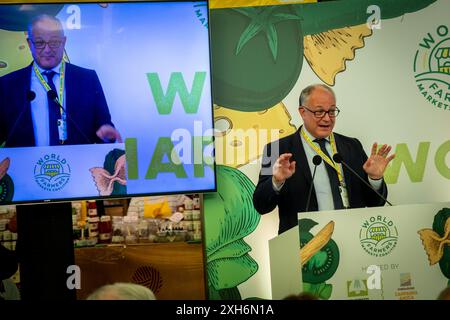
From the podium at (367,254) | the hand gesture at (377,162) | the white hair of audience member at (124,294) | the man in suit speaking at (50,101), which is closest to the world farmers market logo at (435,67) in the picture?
the hand gesture at (377,162)

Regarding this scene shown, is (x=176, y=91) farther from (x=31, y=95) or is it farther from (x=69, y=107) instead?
(x=31, y=95)

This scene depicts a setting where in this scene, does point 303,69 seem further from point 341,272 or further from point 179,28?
point 341,272

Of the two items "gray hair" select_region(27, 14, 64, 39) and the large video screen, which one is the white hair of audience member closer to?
the large video screen

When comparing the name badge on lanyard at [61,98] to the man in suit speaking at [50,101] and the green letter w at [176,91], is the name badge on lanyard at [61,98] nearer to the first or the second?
the man in suit speaking at [50,101]

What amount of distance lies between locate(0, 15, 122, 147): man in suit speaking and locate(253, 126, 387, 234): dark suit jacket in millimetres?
1031

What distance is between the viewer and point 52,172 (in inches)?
132

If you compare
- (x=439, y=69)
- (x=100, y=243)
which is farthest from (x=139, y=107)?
(x=439, y=69)

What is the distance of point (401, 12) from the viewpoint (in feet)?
11.9

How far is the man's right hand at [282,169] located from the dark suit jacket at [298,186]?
0.03 meters

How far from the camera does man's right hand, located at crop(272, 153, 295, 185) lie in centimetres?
355

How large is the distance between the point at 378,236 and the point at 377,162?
501mm

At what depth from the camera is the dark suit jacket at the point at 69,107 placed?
3.34 meters

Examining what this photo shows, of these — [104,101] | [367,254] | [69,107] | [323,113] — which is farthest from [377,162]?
[69,107]

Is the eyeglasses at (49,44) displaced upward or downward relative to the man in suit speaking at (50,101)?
upward
